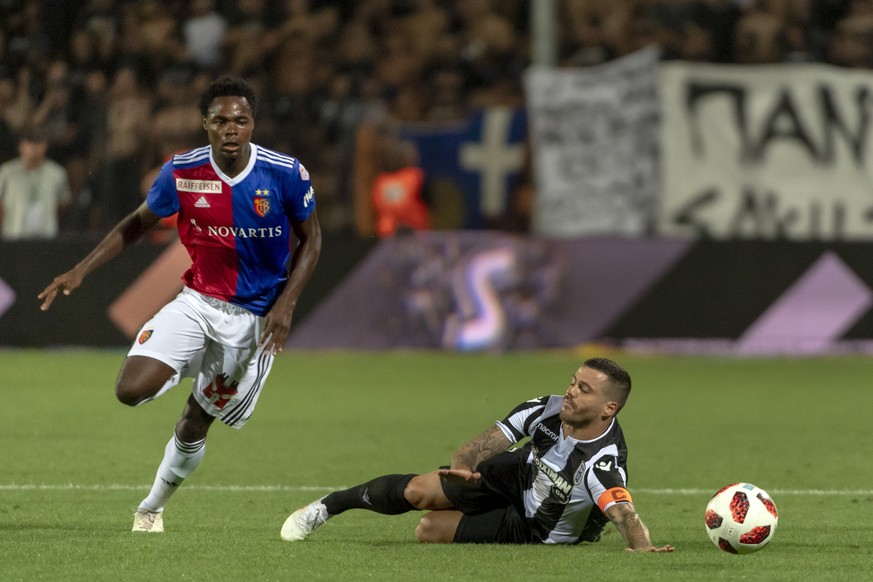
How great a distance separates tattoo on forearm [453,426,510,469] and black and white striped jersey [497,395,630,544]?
49 millimetres

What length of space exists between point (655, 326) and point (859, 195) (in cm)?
273

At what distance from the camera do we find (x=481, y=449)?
6645 mm

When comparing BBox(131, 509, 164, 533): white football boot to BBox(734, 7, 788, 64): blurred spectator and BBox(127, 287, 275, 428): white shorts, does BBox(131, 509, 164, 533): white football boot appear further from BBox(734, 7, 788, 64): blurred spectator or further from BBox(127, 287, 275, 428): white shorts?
BBox(734, 7, 788, 64): blurred spectator

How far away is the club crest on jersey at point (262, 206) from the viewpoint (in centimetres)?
715

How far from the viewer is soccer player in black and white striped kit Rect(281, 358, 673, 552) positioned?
21.2 feet

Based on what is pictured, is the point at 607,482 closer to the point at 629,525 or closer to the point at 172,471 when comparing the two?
the point at 629,525

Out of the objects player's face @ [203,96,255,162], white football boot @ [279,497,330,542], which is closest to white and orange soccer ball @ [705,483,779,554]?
white football boot @ [279,497,330,542]

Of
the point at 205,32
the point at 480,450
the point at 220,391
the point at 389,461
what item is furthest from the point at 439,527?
the point at 205,32

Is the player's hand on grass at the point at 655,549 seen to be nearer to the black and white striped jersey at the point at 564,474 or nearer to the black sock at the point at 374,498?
the black and white striped jersey at the point at 564,474

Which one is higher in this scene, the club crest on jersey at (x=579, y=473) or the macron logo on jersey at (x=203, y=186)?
the macron logo on jersey at (x=203, y=186)

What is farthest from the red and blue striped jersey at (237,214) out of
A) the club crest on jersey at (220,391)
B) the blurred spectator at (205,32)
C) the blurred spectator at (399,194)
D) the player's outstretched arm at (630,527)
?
the blurred spectator at (205,32)

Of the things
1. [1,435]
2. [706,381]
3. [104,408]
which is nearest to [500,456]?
[1,435]

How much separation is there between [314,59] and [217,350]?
10965mm

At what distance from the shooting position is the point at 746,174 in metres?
16.9
